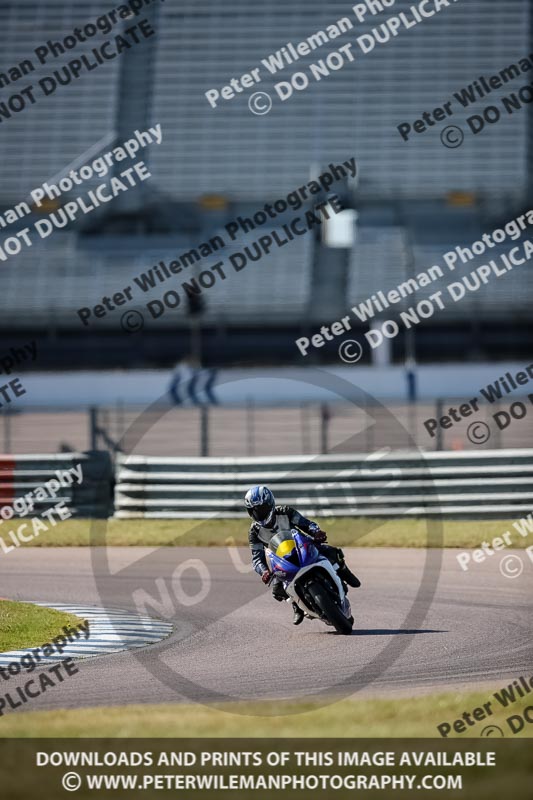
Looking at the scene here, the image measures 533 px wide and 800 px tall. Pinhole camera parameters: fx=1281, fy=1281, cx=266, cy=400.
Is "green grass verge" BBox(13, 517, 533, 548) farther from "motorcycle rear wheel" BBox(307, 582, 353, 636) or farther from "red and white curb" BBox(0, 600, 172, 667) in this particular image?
"motorcycle rear wheel" BBox(307, 582, 353, 636)

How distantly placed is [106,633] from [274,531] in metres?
1.46

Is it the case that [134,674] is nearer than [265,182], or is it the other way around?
[134,674]

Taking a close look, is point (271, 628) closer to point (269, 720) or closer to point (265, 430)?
point (269, 720)

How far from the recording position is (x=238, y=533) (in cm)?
1598

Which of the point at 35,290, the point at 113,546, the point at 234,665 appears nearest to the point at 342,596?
the point at 234,665

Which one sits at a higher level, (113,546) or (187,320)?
(187,320)

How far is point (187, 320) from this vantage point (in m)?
44.1

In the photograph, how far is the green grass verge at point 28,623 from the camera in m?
9.07

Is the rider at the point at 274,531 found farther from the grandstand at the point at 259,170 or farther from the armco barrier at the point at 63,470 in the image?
the grandstand at the point at 259,170

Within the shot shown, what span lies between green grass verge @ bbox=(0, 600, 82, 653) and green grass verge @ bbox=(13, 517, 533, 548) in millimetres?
5142

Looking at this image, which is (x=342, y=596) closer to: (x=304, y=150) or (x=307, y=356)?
(x=307, y=356)

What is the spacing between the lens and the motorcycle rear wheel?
29.3ft

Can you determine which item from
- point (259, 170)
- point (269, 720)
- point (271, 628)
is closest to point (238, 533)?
point (271, 628)

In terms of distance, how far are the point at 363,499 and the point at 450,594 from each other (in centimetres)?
476
